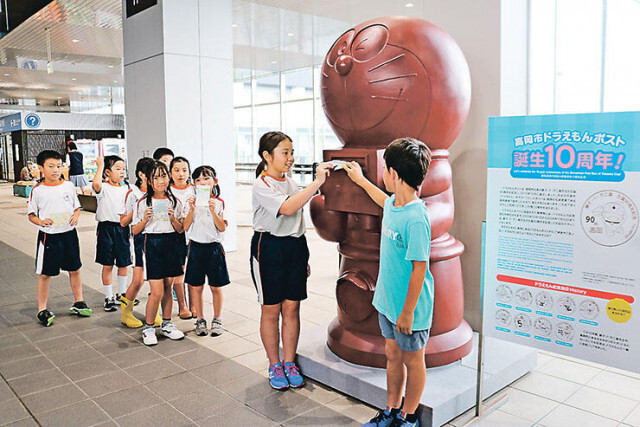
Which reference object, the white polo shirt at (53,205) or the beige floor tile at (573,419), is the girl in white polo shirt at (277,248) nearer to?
the beige floor tile at (573,419)

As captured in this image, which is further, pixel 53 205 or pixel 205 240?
pixel 53 205

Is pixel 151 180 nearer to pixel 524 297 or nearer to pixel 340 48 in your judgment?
pixel 340 48

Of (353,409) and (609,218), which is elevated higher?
(609,218)

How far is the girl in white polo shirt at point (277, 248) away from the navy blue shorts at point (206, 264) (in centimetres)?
100

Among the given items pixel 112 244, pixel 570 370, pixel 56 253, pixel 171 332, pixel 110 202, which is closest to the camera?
pixel 570 370

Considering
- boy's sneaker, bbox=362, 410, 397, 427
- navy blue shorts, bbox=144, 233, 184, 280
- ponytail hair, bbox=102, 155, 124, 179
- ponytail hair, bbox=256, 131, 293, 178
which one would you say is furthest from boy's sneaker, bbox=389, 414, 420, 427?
ponytail hair, bbox=102, 155, 124, 179

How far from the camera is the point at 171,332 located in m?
4.19

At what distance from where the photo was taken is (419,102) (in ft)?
9.82

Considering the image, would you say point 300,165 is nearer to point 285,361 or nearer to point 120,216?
point 120,216

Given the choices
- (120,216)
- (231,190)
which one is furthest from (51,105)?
(120,216)

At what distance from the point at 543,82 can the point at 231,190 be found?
4647 mm

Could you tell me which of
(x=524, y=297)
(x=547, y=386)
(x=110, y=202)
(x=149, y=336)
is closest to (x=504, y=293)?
(x=524, y=297)

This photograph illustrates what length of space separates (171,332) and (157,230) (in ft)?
2.70

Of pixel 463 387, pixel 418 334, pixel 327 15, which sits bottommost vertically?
pixel 463 387
